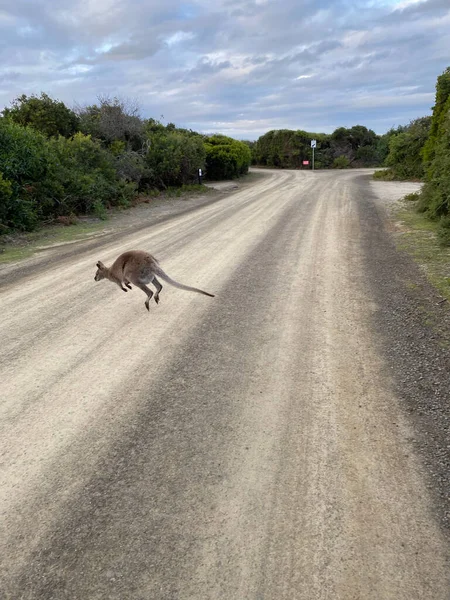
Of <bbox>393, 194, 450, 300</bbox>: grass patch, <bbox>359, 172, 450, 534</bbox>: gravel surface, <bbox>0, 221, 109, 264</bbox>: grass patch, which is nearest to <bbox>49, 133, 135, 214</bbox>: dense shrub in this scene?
<bbox>0, 221, 109, 264</bbox>: grass patch

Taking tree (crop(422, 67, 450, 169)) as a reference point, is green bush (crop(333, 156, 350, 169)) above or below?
below

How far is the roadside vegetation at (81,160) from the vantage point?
1418 centimetres

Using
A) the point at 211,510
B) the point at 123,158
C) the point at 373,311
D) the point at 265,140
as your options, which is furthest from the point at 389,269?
the point at 265,140

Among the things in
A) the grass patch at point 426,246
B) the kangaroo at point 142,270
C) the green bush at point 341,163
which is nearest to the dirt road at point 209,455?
the kangaroo at point 142,270

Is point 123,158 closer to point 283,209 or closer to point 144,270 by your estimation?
point 283,209

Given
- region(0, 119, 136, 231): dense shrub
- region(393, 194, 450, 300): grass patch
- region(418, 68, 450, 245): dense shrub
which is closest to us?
region(393, 194, 450, 300): grass patch

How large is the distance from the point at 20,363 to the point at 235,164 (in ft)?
107

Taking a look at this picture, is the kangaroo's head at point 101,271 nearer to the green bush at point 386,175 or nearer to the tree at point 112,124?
the tree at point 112,124

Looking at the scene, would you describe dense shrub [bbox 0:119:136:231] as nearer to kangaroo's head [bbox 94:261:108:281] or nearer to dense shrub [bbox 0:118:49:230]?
dense shrub [bbox 0:118:49:230]

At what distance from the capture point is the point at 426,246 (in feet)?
35.4

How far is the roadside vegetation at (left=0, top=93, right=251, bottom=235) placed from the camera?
14.2 m

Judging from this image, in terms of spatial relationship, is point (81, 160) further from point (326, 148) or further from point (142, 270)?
point (326, 148)

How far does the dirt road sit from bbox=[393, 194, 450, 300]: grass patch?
2.05 metres

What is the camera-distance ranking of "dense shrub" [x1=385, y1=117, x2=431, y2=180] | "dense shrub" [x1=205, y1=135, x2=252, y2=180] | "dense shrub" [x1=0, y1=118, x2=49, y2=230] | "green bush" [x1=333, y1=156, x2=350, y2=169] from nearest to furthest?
1. "dense shrub" [x1=0, y1=118, x2=49, y2=230]
2. "dense shrub" [x1=385, y1=117, x2=431, y2=180]
3. "dense shrub" [x1=205, y1=135, x2=252, y2=180]
4. "green bush" [x1=333, y1=156, x2=350, y2=169]
